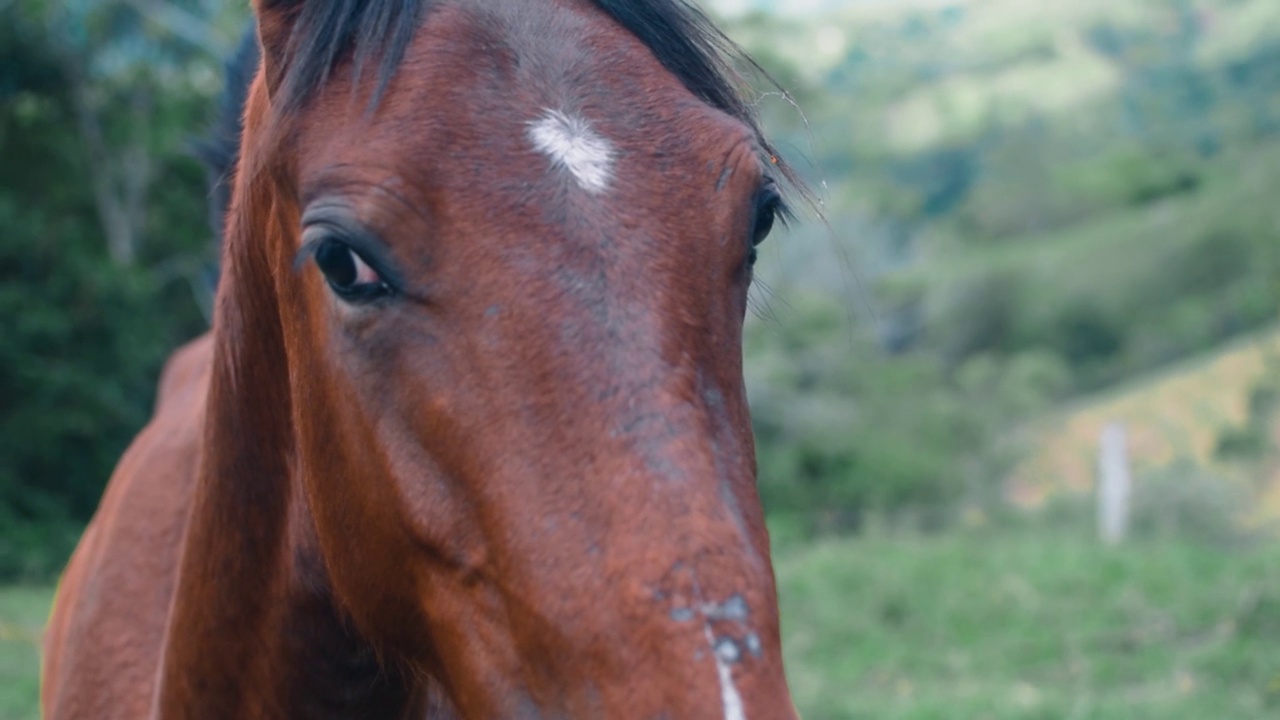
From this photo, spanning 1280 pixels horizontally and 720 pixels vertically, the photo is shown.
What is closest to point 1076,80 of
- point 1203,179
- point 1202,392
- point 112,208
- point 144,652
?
point 1203,179

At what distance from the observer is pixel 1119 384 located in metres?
43.5

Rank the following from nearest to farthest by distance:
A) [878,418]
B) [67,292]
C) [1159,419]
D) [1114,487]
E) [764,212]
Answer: [764,212] < [1114,487] < [67,292] < [878,418] < [1159,419]

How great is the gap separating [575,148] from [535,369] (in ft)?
0.96

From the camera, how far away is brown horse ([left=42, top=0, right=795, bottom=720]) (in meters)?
1.24

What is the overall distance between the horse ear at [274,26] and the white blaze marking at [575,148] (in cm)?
50

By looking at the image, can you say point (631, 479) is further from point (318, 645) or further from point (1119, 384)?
point (1119, 384)

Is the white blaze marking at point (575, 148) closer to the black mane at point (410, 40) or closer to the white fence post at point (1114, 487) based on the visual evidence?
the black mane at point (410, 40)

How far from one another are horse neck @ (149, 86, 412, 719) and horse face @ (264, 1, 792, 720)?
0.20m

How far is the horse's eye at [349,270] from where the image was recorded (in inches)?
56.5

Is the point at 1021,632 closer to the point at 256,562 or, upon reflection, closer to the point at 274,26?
the point at 256,562

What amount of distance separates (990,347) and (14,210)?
135 feet

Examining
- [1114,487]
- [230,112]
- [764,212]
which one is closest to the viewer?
[764,212]

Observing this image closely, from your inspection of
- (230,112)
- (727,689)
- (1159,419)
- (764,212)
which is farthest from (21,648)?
(1159,419)

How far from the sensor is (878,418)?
21438 mm
